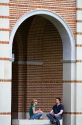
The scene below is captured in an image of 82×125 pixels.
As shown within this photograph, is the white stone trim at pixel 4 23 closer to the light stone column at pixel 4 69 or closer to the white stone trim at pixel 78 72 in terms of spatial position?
the light stone column at pixel 4 69

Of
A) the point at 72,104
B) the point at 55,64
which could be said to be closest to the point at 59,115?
the point at 72,104

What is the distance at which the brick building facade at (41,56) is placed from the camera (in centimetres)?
2303

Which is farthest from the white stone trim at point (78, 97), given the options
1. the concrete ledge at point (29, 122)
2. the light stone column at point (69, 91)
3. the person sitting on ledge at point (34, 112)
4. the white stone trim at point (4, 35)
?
the white stone trim at point (4, 35)

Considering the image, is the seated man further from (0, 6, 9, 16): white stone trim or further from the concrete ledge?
(0, 6, 9, 16): white stone trim

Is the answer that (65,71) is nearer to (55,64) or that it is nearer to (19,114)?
(55,64)

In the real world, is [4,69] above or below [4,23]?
below

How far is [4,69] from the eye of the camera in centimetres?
2295

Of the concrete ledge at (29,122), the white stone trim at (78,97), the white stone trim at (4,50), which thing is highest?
the white stone trim at (4,50)

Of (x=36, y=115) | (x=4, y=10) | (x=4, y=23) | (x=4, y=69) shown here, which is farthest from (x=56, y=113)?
(x=4, y=10)

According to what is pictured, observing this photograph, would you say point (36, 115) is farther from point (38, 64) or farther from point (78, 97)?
point (38, 64)

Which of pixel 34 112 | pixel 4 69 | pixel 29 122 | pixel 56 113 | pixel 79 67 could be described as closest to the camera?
pixel 4 69

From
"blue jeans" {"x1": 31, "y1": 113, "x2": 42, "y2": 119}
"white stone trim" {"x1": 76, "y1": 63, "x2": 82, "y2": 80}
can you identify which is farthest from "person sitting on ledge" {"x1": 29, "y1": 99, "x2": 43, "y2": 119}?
"white stone trim" {"x1": 76, "y1": 63, "x2": 82, "y2": 80}

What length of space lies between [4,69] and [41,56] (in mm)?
3299

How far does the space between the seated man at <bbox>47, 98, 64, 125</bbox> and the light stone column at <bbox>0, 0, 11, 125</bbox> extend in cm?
157
